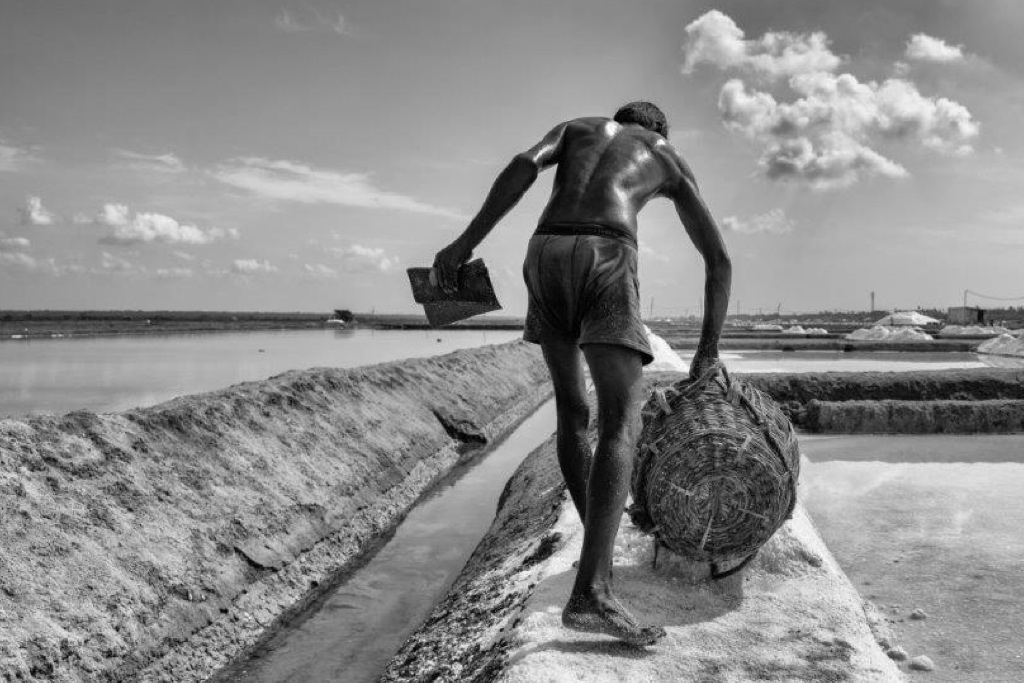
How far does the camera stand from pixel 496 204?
121 inches

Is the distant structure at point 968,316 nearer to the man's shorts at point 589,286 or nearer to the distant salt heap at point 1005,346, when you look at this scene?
the distant salt heap at point 1005,346

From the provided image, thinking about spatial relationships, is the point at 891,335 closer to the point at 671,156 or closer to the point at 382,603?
the point at 382,603

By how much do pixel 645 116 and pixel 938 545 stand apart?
3.35 m

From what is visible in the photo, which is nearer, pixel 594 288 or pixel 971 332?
pixel 594 288

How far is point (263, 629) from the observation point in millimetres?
4551

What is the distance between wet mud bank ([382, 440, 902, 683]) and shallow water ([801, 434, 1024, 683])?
1.46 ft

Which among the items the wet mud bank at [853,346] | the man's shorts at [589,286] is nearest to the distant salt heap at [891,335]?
the wet mud bank at [853,346]

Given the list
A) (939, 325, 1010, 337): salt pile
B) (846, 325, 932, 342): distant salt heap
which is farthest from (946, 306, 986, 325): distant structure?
(846, 325, 932, 342): distant salt heap

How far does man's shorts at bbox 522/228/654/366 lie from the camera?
9.94ft

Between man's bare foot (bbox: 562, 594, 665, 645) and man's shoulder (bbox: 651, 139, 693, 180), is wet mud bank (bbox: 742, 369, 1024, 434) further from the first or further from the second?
Answer: man's bare foot (bbox: 562, 594, 665, 645)

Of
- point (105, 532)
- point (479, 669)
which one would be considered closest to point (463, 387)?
point (105, 532)

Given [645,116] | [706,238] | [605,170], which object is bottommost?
[706,238]

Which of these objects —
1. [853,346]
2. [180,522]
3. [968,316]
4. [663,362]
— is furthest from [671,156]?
[968,316]

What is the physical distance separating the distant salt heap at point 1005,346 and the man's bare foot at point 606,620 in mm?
31171
